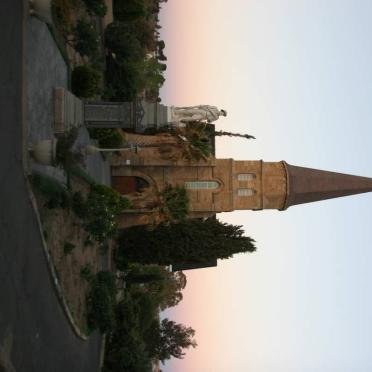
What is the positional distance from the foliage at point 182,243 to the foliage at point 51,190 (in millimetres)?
11585

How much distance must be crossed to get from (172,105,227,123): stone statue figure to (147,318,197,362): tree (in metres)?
21.2

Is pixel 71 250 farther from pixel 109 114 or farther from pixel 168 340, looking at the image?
pixel 168 340

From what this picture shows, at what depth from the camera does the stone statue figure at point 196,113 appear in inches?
906

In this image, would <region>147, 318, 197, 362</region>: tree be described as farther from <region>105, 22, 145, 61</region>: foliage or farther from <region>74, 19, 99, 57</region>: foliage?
<region>74, 19, 99, 57</region>: foliage

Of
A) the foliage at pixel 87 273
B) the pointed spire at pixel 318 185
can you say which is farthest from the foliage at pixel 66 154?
the pointed spire at pixel 318 185

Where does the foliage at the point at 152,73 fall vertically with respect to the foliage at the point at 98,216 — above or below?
above

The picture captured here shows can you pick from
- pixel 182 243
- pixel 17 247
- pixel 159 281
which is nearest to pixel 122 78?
pixel 182 243

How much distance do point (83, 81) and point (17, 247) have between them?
9.74 m

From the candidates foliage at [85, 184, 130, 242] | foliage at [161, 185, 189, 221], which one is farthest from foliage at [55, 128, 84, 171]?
foliage at [161, 185, 189, 221]

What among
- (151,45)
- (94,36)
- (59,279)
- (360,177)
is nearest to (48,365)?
(59,279)

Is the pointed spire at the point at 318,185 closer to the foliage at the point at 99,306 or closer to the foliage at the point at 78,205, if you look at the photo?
the foliage at the point at 99,306

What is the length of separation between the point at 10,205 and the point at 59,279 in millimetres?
4988

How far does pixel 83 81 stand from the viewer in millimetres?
21734

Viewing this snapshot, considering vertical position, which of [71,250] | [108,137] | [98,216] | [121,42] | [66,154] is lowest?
[71,250]
